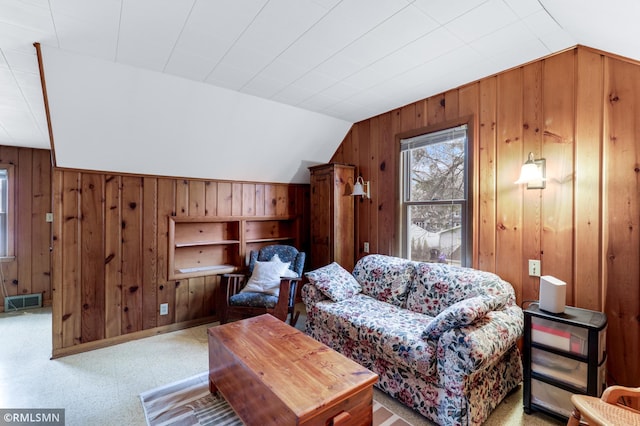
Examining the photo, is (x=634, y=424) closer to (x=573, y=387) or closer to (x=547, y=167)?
(x=573, y=387)

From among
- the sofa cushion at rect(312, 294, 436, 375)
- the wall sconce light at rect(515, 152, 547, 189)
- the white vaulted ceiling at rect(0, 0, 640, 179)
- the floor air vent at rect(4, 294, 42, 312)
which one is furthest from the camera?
the floor air vent at rect(4, 294, 42, 312)

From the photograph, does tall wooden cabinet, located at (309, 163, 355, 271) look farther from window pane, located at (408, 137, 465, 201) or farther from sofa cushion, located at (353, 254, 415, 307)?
window pane, located at (408, 137, 465, 201)

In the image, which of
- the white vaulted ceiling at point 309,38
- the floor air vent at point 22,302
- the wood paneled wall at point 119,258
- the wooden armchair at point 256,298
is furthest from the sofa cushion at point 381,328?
the floor air vent at point 22,302

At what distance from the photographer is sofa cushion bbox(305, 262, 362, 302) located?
2.78 m

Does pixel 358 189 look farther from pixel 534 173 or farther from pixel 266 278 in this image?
pixel 534 173

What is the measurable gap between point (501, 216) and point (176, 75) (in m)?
3.01

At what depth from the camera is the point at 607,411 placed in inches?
51.8

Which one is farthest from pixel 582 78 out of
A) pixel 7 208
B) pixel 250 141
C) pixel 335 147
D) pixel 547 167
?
pixel 7 208

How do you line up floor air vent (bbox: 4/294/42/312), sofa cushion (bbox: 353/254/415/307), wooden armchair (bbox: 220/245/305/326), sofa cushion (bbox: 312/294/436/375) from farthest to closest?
floor air vent (bbox: 4/294/42/312) < wooden armchair (bbox: 220/245/305/326) < sofa cushion (bbox: 353/254/415/307) < sofa cushion (bbox: 312/294/436/375)

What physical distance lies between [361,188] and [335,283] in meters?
1.26

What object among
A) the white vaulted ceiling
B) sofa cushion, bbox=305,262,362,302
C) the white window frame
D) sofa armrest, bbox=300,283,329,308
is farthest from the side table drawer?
the white window frame

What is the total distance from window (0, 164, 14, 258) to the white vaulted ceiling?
1.93 m

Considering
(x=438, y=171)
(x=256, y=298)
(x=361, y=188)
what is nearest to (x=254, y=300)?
(x=256, y=298)

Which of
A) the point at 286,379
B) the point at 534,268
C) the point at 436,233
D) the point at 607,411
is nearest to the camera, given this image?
the point at 607,411
